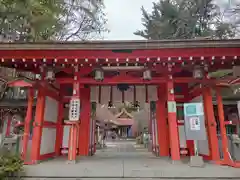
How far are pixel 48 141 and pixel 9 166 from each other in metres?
2.26

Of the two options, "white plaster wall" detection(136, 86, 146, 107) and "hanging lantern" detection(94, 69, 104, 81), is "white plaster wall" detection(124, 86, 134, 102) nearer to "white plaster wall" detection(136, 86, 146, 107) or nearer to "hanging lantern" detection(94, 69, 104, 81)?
"white plaster wall" detection(136, 86, 146, 107)

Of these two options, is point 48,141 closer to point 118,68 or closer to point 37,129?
point 37,129

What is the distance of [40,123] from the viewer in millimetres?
5559

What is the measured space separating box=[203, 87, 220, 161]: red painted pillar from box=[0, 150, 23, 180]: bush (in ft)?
16.5

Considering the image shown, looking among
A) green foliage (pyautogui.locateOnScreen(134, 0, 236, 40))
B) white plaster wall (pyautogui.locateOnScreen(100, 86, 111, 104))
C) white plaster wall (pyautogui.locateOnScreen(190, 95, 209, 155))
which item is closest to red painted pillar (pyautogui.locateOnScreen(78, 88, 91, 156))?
white plaster wall (pyautogui.locateOnScreen(100, 86, 111, 104))

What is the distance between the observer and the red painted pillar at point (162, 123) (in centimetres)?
713

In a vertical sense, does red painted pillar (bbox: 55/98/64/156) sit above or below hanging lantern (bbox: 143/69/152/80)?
below

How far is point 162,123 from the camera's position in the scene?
723 centimetres

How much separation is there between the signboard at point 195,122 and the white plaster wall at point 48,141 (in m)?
4.26

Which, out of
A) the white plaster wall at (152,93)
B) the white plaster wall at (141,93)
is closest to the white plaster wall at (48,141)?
the white plaster wall at (141,93)

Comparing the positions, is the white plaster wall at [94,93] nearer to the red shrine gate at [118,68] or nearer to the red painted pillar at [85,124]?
the red painted pillar at [85,124]

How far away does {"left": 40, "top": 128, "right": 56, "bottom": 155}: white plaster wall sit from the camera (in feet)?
19.4

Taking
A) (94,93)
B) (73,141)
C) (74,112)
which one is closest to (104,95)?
(94,93)

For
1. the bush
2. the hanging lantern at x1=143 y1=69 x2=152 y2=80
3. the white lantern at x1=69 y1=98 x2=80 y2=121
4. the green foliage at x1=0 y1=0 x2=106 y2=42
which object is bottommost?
the bush
